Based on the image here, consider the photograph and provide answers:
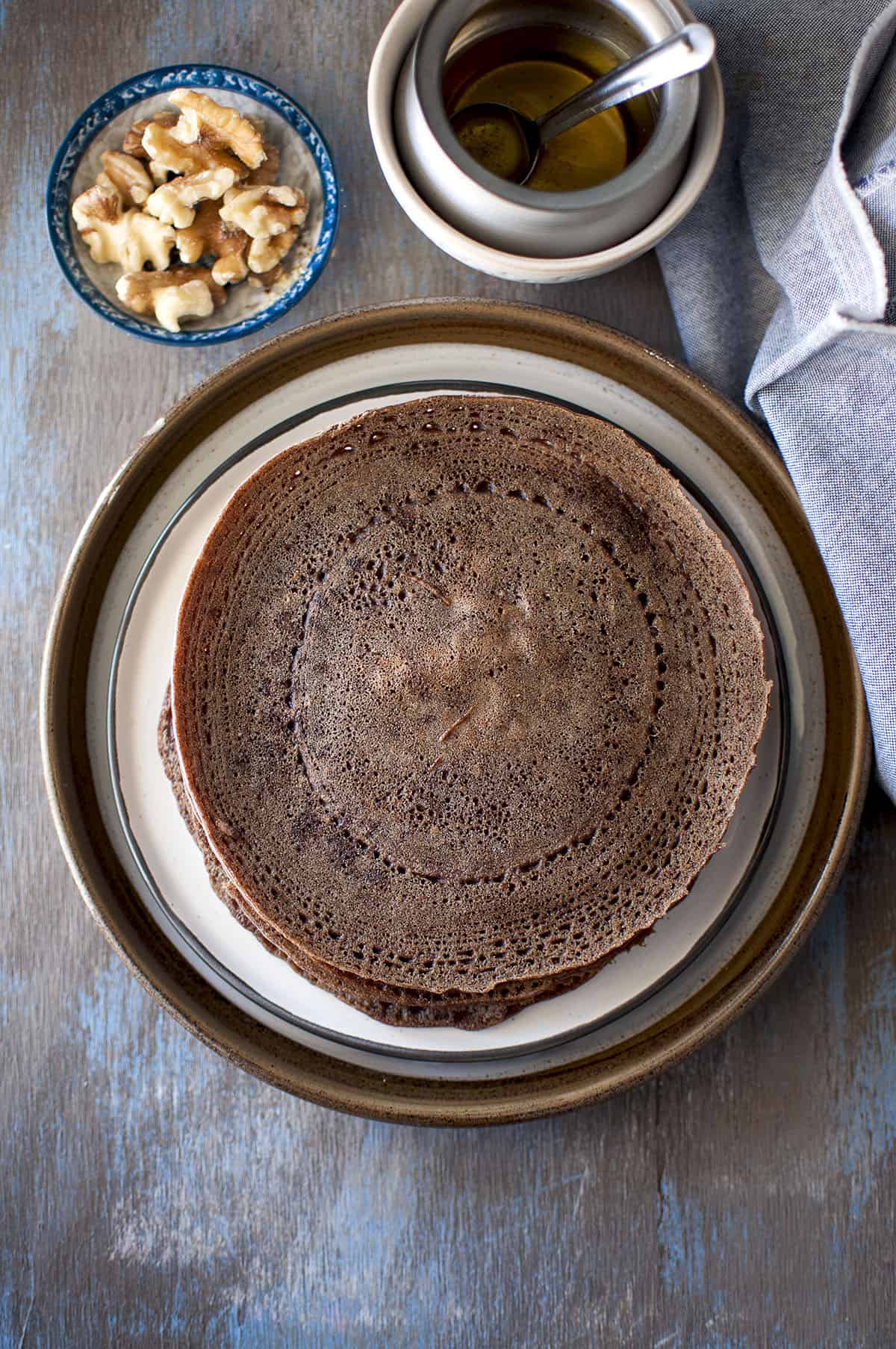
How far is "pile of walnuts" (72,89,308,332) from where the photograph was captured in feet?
3.42

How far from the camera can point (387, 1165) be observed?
110 centimetres

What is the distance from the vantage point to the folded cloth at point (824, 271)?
3.10 feet

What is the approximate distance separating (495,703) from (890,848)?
47 centimetres

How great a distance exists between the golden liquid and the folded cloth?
11cm

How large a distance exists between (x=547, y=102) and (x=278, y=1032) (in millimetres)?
951

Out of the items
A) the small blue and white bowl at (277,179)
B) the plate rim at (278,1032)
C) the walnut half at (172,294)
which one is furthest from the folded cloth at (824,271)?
the walnut half at (172,294)

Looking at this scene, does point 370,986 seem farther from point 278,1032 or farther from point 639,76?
point 639,76

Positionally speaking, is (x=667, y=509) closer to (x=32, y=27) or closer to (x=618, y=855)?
(x=618, y=855)

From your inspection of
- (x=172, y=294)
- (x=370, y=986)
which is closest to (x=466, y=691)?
(x=370, y=986)

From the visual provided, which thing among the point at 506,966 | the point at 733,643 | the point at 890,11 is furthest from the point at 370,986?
the point at 890,11

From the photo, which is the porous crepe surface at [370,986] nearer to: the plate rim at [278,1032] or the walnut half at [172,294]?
the plate rim at [278,1032]

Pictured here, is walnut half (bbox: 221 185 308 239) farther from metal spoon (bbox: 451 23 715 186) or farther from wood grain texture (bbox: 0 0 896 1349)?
metal spoon (bbox: 451 23 715 186)

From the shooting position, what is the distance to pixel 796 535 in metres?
1.03

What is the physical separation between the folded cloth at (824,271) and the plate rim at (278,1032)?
4 cm
